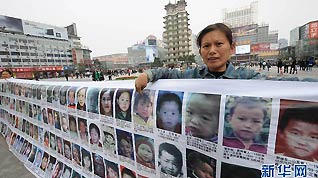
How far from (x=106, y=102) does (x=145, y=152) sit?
0.47m

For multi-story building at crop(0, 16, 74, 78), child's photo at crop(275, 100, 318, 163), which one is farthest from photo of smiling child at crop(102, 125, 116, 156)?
multi-story building at crop(0, 16, 74, 78)

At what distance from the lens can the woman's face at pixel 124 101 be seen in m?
1.25

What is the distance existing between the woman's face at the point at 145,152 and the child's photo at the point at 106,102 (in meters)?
0.33

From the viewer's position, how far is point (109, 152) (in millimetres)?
1426

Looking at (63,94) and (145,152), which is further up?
(63,94)

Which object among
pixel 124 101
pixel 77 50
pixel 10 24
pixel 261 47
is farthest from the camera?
pixel 77 50

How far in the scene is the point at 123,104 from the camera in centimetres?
127

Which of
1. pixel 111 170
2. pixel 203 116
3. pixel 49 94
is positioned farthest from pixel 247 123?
pixel 49 94

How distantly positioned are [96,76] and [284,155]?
15.7m

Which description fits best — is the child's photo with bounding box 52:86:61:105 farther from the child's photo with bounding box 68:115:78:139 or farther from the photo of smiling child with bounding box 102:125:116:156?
the photo of smiling child with bounding box 102:125:116:156

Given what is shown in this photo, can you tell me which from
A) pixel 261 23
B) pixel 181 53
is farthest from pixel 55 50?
pixel 261 23

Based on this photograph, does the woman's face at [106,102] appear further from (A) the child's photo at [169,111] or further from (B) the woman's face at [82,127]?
(A) the child's photo at [169,111]

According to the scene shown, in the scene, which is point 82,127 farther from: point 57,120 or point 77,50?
point 77,50

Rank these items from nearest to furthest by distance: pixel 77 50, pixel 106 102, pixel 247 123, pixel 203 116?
pixel 247 123
pixel 203 116
pixel 106 102
pixel 77 50
